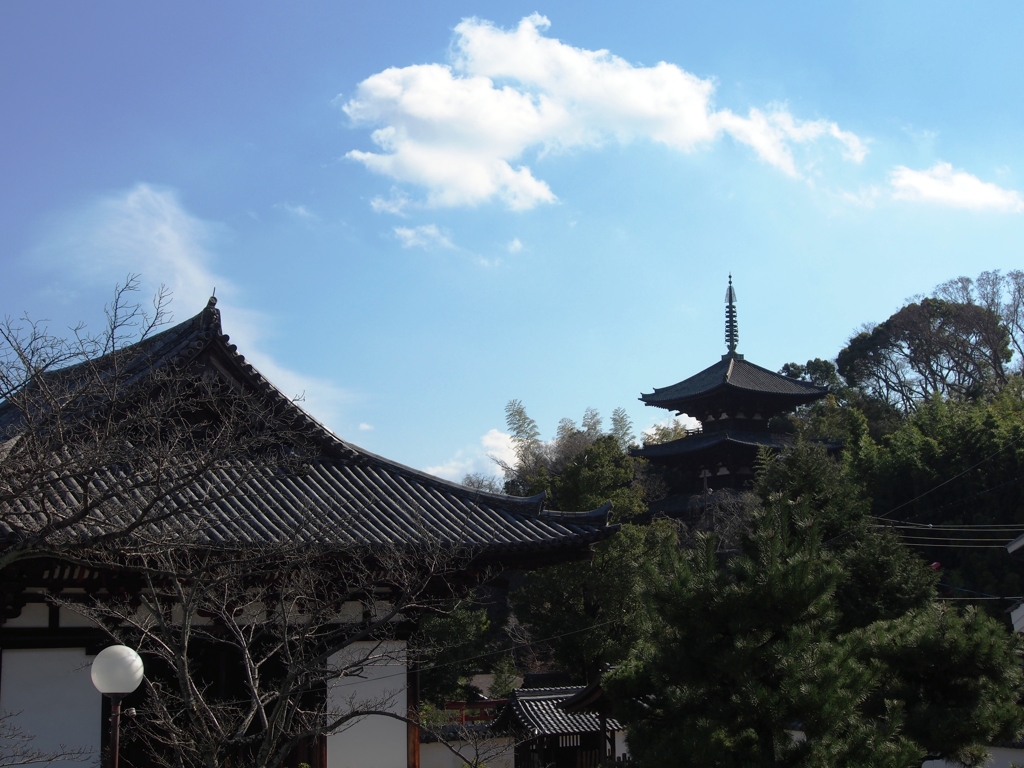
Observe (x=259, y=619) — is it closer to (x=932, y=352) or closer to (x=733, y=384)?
(x=733, y=384)

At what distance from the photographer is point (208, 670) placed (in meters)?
9.26

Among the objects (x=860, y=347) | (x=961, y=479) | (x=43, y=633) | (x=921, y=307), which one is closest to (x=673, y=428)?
(x=860, y=347)

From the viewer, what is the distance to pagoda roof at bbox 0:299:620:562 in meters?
9.49

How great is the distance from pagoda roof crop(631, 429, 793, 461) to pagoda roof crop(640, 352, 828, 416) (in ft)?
4.68

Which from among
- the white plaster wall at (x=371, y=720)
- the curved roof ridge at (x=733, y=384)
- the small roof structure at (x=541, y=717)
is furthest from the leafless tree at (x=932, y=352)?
the white plaster wall at (x=371, y=720)

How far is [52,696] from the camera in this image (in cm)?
835

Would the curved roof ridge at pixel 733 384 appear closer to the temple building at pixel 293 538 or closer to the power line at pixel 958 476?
the power line at pixel 958 476

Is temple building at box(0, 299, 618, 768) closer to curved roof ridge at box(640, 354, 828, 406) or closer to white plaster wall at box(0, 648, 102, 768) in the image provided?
white plaster wall at box(0, 648, 102, 768)

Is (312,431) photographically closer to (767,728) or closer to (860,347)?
(767,728)

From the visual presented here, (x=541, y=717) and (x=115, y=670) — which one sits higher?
(x=115, y=670)

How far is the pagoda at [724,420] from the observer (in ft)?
118

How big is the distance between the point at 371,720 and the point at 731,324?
111 ft

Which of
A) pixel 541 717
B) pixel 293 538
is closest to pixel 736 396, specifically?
pixel 541 717

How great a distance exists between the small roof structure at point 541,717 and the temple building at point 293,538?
10135 millimetres
